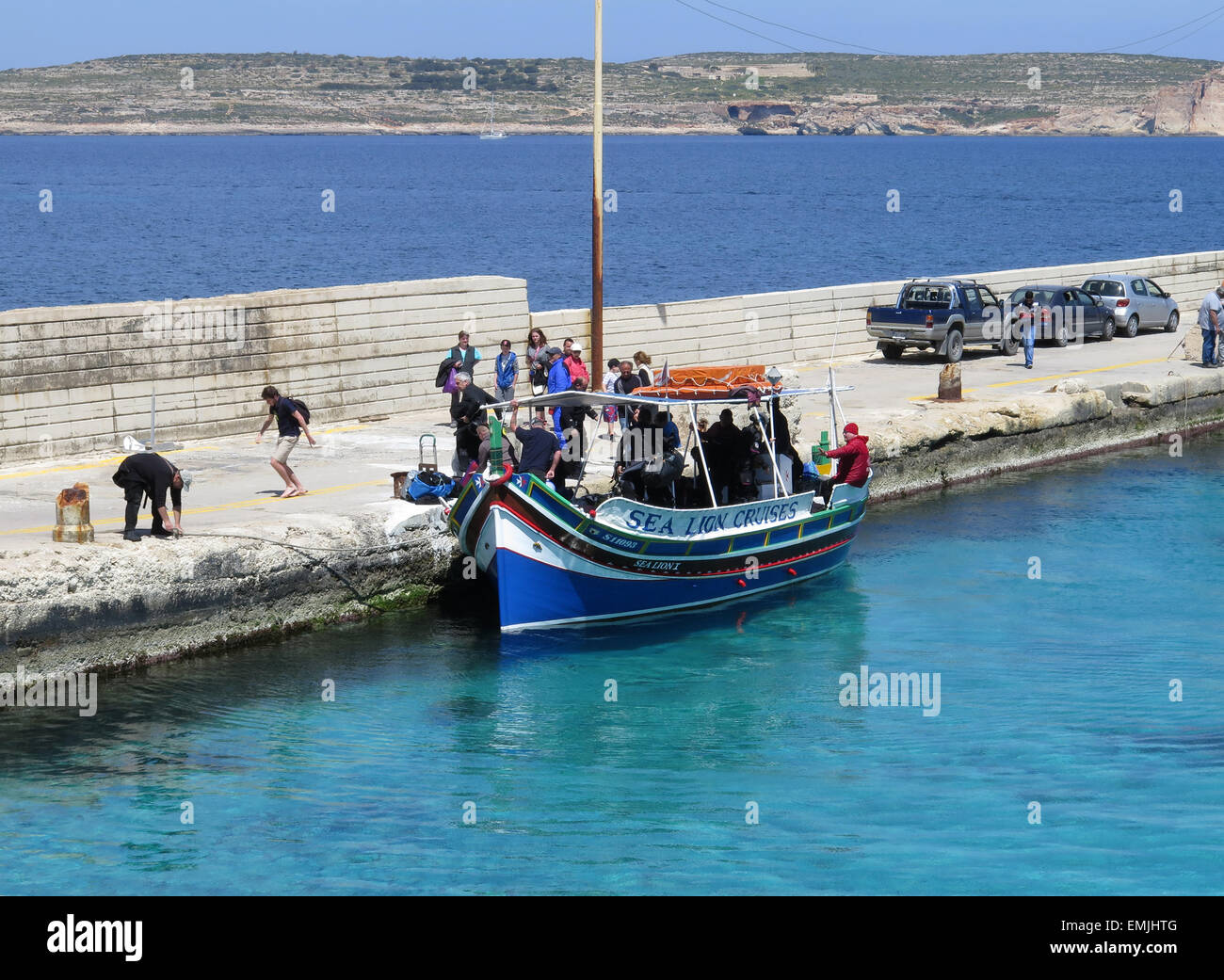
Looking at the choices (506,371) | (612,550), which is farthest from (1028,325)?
(612,550)

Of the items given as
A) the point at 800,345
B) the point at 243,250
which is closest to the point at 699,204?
the point at 243,250

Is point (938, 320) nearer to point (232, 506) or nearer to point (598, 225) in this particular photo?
point (598, 225)

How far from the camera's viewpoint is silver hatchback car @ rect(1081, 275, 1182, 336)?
41.6 metres

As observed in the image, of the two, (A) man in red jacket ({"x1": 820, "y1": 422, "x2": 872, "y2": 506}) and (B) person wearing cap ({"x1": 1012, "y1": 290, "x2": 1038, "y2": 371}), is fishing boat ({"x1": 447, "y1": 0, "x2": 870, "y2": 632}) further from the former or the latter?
(B) person wearing cap ({"x1": 1012, "y1": 290, "x2": 1038, "y2": 371})

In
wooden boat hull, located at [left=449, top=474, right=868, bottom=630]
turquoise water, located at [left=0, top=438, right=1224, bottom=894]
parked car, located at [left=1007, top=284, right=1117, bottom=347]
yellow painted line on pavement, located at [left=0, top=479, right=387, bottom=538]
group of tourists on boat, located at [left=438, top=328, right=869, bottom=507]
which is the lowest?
turquoise water, located at [left=0, top=438, right=1224, bottom=894]

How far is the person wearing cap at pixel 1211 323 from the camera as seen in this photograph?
36750mm

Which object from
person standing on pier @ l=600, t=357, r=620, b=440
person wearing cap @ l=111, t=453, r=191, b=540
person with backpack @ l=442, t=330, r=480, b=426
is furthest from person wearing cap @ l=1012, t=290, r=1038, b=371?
person wearing cap @ l=111, t=453, r=191, b=540

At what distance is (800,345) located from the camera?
35.9m

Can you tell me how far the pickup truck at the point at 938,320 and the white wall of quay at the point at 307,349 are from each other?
4.98 ft

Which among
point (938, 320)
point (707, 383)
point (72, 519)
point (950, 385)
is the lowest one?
point (72, 519)

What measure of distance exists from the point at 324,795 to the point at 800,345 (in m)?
22.7

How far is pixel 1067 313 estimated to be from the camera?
39.9 meters

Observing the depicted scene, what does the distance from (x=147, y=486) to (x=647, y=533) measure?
21.2 ft

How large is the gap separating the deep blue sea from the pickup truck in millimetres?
35771
